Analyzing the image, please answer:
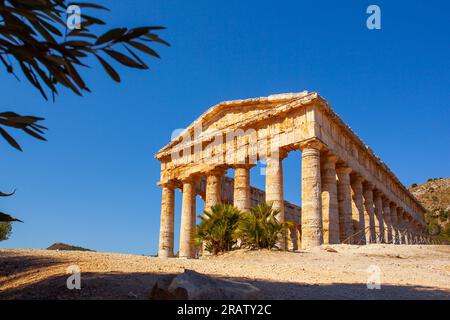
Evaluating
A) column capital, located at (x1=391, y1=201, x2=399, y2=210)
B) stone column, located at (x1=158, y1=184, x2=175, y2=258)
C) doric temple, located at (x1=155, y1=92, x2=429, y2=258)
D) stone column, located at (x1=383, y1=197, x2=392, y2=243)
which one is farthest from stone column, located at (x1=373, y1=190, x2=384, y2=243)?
stone column, located at (x1=158, y1=184, x2=175, y2=258)

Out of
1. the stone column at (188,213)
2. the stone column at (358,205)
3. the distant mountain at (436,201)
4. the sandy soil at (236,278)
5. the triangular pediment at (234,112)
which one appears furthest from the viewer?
the distant mountain at (436,201)

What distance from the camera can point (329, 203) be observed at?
2112cm

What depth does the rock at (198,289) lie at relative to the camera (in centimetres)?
460

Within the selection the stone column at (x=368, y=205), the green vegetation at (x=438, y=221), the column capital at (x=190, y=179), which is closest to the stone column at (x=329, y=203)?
the stone column at (x=368, y=205)

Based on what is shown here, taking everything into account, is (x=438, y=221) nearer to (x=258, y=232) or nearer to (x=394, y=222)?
(x=394, y=222)

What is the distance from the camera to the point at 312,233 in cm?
1878

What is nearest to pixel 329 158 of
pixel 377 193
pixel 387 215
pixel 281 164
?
pixel 281 164

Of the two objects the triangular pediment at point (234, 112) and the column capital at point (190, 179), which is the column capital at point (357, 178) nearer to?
the triangular pediment at point (234, 112)

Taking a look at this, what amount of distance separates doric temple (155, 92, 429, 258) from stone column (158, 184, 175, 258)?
66 mm

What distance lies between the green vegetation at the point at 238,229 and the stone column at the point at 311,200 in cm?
317

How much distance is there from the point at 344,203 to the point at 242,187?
6190mm

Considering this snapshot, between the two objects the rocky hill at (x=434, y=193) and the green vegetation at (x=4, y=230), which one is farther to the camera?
the rocky hill at (x=434, y=193)
